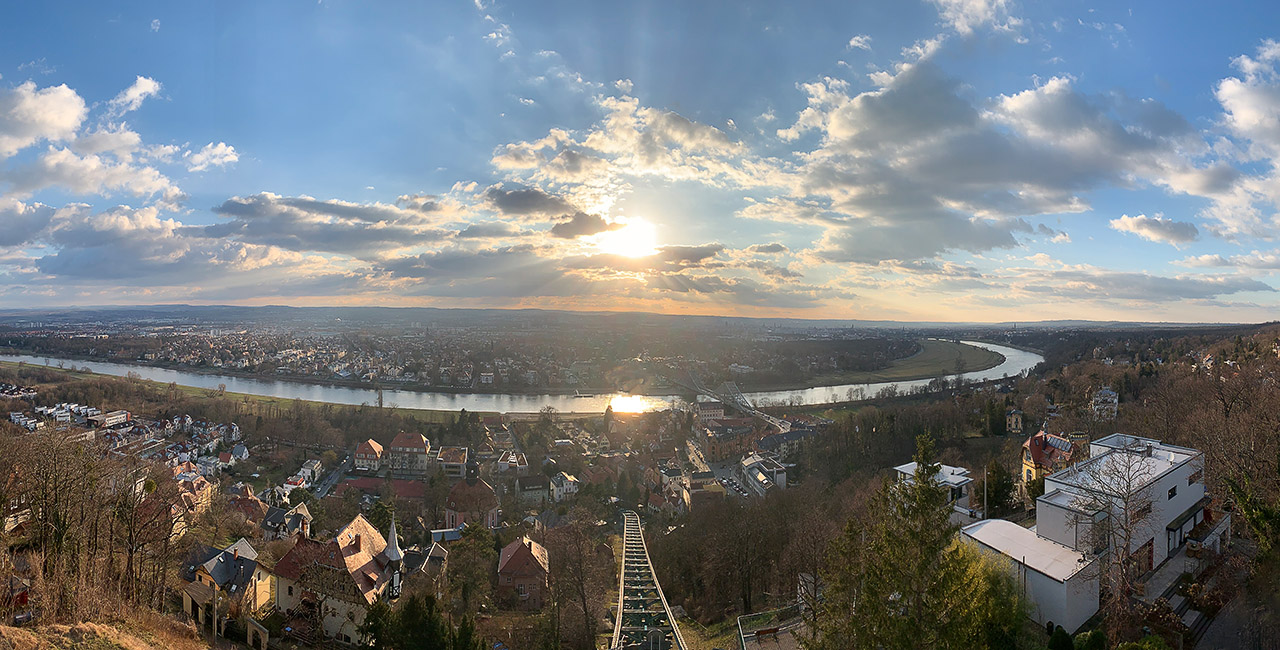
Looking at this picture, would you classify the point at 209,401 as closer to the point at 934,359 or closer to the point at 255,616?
the point at 255,616

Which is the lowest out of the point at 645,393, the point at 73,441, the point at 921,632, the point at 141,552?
the point at 645,393

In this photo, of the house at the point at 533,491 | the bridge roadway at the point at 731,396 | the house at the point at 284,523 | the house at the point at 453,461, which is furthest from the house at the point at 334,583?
the bridge roadway at the point at 731,396

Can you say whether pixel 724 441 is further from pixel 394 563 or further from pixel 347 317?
pixel 347 317

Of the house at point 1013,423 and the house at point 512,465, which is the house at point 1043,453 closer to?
the house at point 1013,423

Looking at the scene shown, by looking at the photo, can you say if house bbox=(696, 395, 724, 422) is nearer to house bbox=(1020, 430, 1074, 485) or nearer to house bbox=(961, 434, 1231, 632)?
house bbox=(1020, 430, 1074, 485)

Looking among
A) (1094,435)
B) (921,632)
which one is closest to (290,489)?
(921,632)

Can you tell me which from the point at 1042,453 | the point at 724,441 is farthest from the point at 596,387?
the point at 1042,453

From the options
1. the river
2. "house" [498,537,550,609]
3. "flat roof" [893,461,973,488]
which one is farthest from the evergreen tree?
the river
